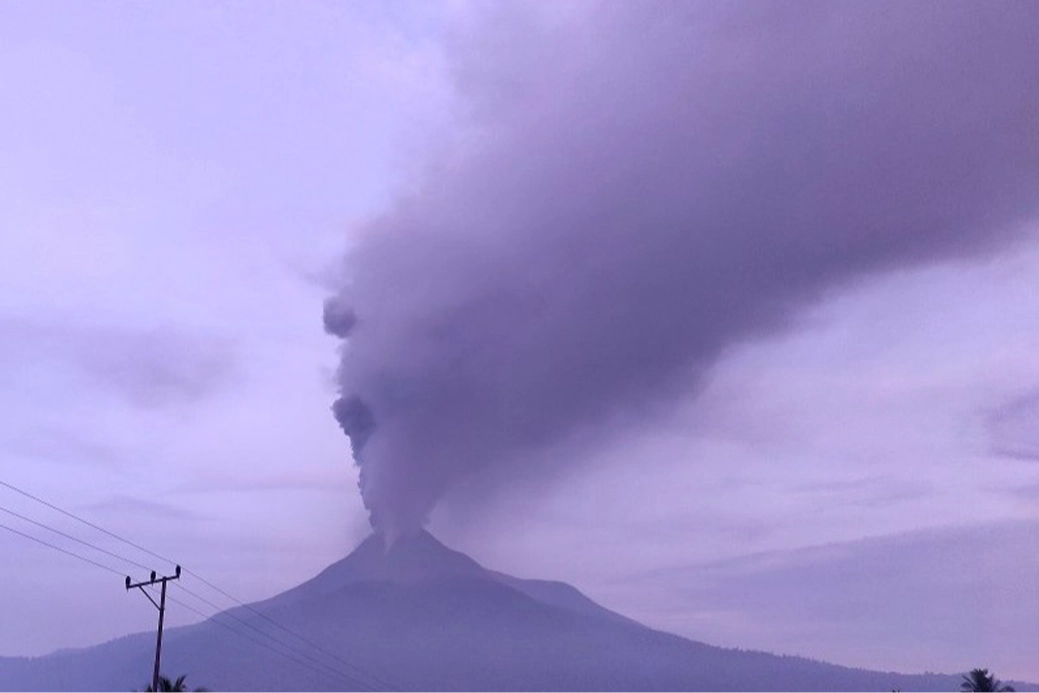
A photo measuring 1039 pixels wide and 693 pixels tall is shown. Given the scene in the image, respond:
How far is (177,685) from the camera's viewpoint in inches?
2518

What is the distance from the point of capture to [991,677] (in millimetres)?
93562

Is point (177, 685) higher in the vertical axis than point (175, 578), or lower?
lower

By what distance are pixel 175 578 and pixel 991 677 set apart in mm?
61779

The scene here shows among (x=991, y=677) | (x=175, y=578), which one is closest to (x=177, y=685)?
(x=175, y=578)

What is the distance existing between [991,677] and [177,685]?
61.1m

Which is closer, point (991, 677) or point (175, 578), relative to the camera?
point (175, 578)

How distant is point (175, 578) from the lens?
6512cm

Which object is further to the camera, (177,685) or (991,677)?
(991,677)

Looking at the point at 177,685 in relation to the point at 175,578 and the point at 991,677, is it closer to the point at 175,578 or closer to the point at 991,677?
the point at 175,578

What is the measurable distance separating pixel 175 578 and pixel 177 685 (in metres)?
5.41
